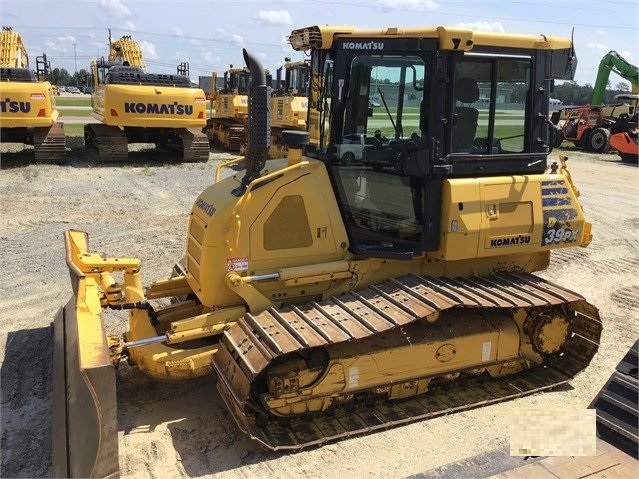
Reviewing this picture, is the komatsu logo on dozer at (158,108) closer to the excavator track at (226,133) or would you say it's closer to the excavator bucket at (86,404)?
the excavator track at (226,133)

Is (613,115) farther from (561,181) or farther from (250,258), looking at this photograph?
(250,258)

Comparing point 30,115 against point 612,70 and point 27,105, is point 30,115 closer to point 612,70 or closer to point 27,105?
point 27,105

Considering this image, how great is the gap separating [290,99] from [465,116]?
1247 centimetres

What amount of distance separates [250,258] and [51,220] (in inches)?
249

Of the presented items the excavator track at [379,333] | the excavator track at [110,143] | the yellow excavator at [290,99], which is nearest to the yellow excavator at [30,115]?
the excavator track at [110,143]

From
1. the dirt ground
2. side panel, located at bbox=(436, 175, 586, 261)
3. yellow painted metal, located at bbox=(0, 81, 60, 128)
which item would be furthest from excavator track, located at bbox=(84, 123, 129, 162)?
side panel, located at bbox=(436, 175, 586, 261)

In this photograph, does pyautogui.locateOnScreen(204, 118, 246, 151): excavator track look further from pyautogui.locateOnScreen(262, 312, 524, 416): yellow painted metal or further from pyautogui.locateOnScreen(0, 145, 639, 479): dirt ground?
pyautogui.locateOnScreen(262, 312, 524, 416): yellow painted metal

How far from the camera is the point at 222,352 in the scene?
4227mm

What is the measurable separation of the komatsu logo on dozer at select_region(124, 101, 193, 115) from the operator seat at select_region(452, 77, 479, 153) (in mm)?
11636

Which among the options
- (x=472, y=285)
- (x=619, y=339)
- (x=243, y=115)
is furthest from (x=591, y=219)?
(x=243, y=115)

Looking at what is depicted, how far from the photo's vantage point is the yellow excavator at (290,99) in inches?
637

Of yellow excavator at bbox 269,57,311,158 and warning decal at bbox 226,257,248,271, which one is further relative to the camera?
yellow excavator at bbox 269,57,311,158

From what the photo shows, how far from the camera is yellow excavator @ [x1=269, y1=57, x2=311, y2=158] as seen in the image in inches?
637

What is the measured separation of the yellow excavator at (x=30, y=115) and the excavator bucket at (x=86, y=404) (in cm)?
1105
